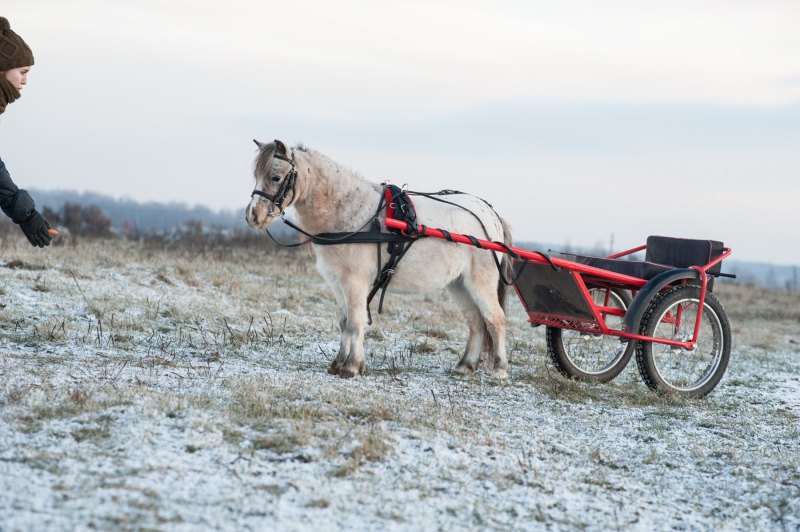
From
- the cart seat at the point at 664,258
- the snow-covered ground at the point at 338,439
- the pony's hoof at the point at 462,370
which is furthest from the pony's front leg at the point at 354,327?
the cart seat at the point at 664,258

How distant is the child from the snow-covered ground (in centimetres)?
115

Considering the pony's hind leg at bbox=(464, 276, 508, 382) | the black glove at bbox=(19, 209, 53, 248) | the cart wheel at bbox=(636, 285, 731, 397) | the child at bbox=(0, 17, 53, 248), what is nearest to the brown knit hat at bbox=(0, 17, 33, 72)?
the child at bbox=(0, 17, 53, 248)

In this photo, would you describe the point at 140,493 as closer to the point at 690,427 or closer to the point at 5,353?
the point at 5,353

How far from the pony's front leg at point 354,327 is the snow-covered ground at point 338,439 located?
0.70 ft

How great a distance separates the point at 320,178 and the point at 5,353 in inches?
129

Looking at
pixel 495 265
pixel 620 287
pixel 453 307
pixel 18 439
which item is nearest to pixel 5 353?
pixel 18 439

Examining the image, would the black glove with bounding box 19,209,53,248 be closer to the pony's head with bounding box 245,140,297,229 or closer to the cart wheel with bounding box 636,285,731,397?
the pony's head with bounding box 245,140,297,229

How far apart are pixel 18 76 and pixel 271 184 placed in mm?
2132

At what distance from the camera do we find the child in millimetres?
6035

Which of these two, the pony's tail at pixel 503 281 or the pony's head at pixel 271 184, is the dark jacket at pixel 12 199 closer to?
the pony's head at pixel 271 184

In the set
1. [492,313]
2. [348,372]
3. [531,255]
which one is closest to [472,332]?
[492,313]

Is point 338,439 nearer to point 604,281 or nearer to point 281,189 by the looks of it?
point 281,189

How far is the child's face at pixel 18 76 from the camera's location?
6113 mm

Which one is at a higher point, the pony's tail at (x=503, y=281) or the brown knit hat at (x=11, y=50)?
the brown knit hat at (x=11, y=50)
